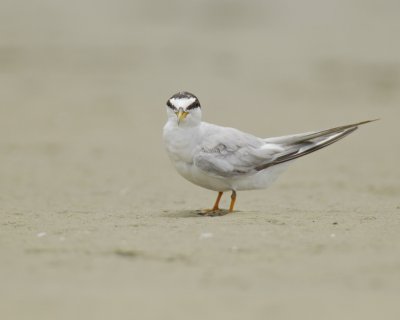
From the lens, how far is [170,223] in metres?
6.31

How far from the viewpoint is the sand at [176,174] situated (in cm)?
456

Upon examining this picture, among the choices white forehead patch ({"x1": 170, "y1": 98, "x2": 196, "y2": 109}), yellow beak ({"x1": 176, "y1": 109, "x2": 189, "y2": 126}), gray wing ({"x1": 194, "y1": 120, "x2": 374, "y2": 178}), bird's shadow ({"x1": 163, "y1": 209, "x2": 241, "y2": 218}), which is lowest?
bird's shadow ({"x1": 163, "y1": 209, "x2": 241, "y2": 218})

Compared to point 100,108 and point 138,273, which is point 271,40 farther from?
point 138,273

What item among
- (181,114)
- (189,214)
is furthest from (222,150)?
(189,214)

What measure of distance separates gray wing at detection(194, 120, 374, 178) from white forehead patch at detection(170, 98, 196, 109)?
1.12 feet

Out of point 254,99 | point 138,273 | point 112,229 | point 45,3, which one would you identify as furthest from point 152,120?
point 138,273

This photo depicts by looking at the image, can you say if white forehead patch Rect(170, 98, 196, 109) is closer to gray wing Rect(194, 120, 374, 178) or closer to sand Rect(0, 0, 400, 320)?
gray wing Rect(194, 120, 374, 178)

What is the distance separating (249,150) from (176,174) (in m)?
4.24

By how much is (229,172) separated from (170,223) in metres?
0.87

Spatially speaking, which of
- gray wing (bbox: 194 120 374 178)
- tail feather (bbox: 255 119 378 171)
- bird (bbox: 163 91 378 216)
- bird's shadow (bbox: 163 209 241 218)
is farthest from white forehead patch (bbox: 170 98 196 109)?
bird's shadow (bbox: 163 209 241 218)

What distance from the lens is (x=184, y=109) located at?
6922 millimetres

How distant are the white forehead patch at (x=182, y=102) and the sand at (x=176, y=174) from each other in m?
0.91

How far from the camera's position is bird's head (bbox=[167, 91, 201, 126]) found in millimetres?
6918

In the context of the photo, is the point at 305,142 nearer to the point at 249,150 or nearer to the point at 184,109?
the point at 249,150
